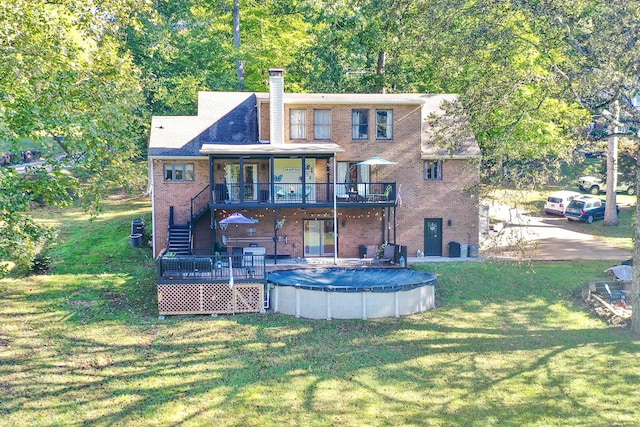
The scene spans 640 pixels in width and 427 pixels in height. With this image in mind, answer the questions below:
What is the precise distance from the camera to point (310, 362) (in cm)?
1633

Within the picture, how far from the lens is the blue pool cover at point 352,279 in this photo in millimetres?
20359

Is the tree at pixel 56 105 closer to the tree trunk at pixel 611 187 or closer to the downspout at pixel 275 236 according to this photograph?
the downspout at pixel 275 236

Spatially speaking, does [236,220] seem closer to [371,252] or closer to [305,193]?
[305,193]

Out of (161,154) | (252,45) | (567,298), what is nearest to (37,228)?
(161,154)

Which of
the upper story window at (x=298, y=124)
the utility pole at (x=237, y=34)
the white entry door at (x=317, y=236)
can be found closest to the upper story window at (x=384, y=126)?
the upper story window at (x=298, y=124)

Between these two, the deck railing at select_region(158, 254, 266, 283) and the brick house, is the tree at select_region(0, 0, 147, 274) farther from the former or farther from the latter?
the brick house

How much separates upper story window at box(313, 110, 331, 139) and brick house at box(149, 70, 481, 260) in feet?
0.15

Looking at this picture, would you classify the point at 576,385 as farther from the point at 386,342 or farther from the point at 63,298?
the point at 63,298

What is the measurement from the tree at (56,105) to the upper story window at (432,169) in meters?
13.5

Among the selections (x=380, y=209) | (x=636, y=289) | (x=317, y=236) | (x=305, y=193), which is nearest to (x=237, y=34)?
(x=305, y=193)

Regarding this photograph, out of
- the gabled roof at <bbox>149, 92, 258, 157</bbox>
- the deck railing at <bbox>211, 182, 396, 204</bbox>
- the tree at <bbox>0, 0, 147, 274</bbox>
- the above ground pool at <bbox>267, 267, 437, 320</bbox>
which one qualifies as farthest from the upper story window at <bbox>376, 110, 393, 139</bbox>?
the tree at <bbox>0, 0, 147, 274</bbox>

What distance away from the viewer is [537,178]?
18797 mm

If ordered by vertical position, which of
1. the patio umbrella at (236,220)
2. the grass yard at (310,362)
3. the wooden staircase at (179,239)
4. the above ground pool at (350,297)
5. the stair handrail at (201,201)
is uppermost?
the stair handrail at (201,201)

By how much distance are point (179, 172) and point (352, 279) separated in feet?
32.8
